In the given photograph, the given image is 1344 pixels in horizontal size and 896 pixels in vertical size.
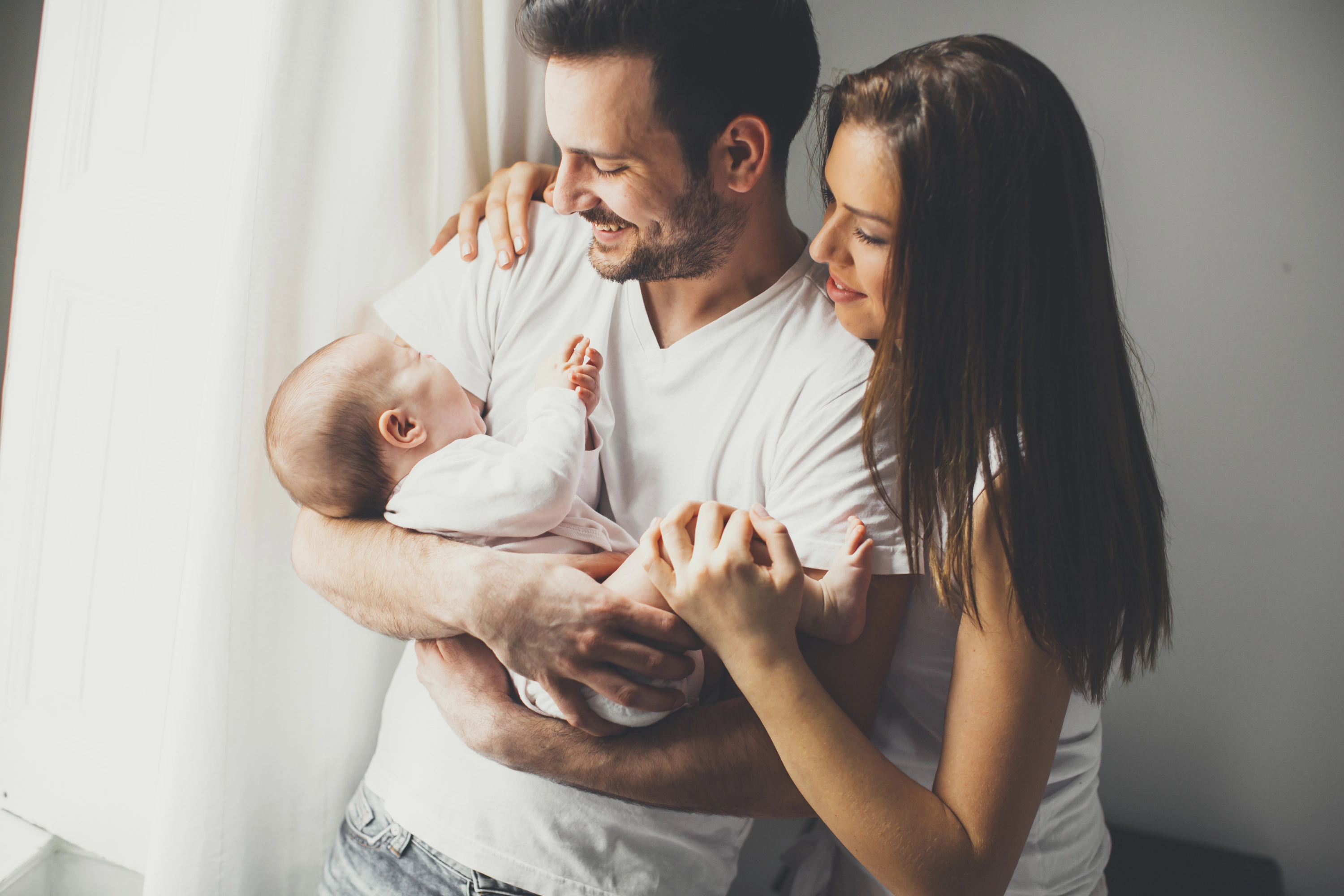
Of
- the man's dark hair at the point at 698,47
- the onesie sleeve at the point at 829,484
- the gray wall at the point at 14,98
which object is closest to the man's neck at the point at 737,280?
the man's dark hair at the point at 698,47

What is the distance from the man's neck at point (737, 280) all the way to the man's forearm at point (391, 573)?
485mm

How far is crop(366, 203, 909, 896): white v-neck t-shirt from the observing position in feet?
3.65

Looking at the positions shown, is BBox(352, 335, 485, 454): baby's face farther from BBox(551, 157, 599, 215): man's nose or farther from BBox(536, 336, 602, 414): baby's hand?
BBox(551, 157, 599, 215): man's nose

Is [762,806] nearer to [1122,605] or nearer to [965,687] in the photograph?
[965,687]

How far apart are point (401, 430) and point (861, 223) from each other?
28.4 inches

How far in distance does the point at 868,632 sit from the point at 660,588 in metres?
0.29

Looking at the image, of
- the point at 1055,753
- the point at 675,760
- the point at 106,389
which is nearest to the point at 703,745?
the point at 675,760

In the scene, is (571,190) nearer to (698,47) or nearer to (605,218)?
(605,218)

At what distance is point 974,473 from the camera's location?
97 centimetres

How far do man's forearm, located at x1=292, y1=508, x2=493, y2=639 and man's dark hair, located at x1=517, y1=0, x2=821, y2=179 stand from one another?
2.22 feet

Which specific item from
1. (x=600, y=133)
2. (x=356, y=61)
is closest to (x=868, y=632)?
(x=600, y=133)

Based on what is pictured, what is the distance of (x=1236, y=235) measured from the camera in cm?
138

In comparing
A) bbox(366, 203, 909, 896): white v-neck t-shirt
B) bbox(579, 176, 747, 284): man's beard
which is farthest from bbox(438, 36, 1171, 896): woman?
bbox(579, 176, 747, 284): man's beard

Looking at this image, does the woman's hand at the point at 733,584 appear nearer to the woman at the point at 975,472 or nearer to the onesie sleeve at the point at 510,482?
the woman at the point at 975,472
